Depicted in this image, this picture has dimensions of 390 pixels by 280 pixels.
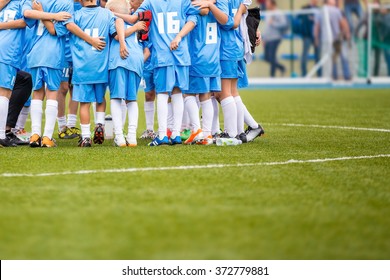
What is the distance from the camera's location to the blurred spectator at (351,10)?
23188mm

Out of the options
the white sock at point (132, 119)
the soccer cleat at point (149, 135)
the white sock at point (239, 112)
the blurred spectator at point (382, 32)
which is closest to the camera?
the white sock at point (132, 119)

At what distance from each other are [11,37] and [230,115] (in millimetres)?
2463

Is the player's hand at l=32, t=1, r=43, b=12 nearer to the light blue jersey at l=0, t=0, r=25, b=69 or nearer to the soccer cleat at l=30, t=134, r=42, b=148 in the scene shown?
the light blue jersey at l=0, t=0, r=25, b=69

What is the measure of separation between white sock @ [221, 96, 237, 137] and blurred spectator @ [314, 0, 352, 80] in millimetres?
13878

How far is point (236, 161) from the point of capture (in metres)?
7.82

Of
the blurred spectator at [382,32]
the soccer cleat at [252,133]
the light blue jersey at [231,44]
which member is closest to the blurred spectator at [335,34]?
the blurred spectator at [382,32]

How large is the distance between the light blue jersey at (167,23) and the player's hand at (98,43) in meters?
0.55

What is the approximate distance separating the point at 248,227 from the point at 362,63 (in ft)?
61.0

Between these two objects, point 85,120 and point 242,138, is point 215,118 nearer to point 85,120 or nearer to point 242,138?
point 242,138

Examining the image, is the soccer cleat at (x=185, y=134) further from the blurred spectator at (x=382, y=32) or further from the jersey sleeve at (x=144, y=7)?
the blurred spectator at (x=382, y=32)

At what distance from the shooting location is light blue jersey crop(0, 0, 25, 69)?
9203 millimetres

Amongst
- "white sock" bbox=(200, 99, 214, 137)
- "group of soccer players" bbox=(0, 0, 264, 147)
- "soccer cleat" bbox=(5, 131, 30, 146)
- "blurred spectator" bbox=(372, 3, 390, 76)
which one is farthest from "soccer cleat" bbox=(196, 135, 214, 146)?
"blurred spectator" bbox=(372, 3, 390, 76)

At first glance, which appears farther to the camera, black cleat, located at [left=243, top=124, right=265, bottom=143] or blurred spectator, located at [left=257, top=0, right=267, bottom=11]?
blurred spectator, located at [left=257, top=0, right=267, bottom=11]

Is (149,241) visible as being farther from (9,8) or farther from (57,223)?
(9,8)
